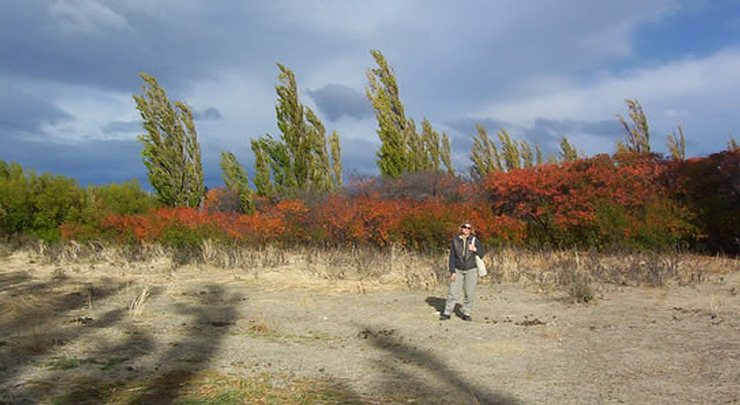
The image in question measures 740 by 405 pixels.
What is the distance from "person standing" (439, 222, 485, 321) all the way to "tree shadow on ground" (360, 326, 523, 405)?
1895 millimetres

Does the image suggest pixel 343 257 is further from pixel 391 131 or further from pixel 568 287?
pixel 391 131

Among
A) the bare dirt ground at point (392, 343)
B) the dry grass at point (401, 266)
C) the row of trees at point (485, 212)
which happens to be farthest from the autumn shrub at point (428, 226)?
the bare dirt ground at point (392, 343)

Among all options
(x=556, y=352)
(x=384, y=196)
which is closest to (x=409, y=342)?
(x=556, y=352)

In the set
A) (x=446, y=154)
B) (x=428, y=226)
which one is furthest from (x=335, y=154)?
(x=428, y=226)

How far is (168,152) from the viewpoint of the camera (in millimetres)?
29453

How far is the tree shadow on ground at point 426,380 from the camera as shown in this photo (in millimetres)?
6145

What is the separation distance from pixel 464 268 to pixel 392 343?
2.13 m

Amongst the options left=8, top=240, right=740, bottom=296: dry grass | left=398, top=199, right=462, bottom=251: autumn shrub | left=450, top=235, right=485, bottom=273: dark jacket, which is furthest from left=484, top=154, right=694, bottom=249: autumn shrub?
left=450, top=235, right=485, bottom=273: dark jacket

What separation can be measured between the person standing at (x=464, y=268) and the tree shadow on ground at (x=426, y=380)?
1895mm

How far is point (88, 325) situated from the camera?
32.1ft

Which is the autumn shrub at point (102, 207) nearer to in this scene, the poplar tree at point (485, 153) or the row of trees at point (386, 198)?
the row of trees at point (386, 198)

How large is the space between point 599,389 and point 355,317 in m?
5.29

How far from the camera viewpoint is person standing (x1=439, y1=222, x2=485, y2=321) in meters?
10.4

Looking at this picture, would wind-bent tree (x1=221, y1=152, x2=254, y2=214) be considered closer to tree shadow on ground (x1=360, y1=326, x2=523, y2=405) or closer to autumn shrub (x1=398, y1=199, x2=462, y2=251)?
autumn shrub (x1=398, y1=199, x2=462, y2=251)
